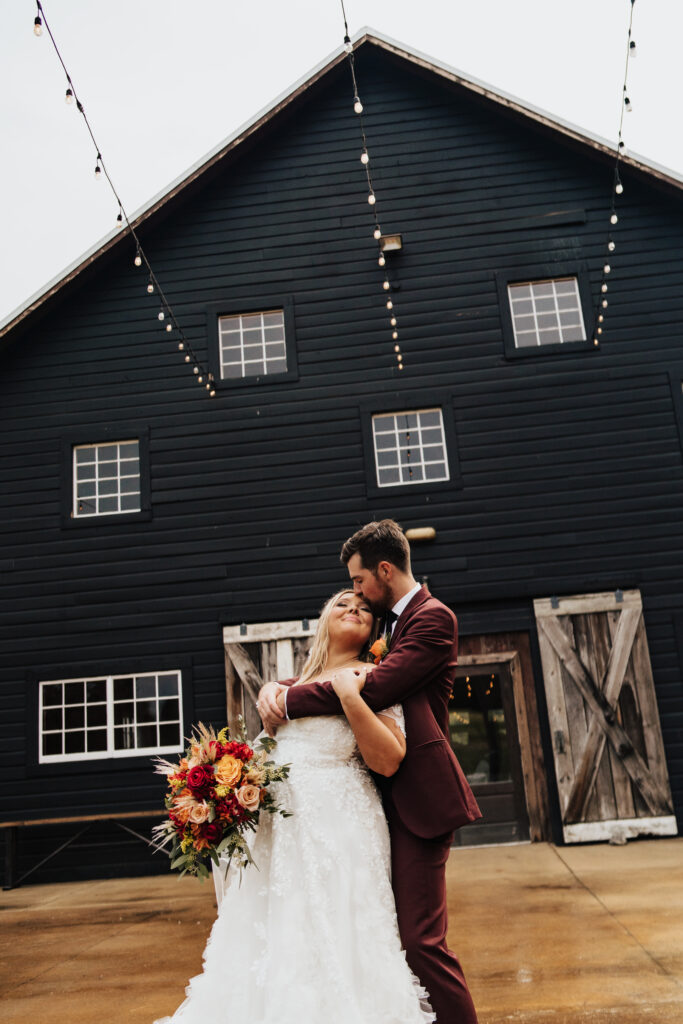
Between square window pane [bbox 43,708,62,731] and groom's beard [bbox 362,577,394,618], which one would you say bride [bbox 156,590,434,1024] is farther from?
square window pane [bbox 43,708,62,731]

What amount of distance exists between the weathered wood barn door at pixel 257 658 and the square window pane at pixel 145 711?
0.86 meters

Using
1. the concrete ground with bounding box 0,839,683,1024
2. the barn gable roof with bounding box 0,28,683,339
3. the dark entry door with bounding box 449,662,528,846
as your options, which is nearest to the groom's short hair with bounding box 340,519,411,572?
the concrete ground with bounding box 0,839,683,1024

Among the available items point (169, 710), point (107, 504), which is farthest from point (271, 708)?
point (107, 504)

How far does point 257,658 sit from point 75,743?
226 cm

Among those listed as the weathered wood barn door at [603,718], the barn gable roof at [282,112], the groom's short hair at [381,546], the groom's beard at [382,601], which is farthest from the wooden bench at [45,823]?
the groom's short hair at [381,546]

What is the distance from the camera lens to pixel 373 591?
3527mm

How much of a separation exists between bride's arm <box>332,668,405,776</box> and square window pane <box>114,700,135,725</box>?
7528mm

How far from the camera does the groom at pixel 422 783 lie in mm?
2986

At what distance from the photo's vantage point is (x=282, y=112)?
438 inches

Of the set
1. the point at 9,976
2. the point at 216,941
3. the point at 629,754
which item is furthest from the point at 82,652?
the point at 216,941

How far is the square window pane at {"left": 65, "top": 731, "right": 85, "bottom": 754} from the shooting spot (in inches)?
400

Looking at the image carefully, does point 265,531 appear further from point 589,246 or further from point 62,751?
point 589,246

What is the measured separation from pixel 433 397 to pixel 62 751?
5716 mm

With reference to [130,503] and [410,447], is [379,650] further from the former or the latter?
[130,503]
